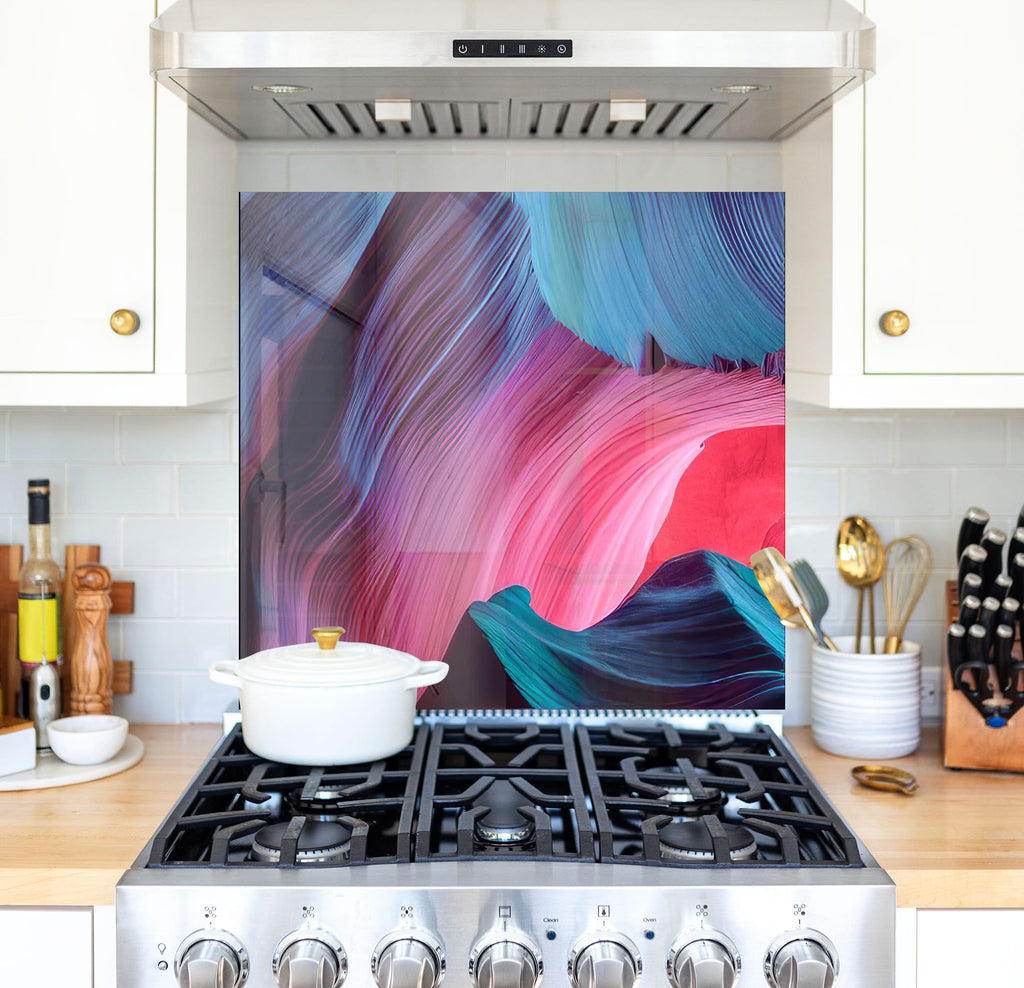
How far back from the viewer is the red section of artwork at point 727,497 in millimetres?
2076

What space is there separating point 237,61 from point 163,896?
1075 mm

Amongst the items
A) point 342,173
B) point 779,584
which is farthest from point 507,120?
point 779,584

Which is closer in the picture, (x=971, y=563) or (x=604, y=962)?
(x=604, y=962)

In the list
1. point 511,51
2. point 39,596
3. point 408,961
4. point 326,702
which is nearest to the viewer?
point 408,961

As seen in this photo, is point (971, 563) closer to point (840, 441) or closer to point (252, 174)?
point (840, 441)

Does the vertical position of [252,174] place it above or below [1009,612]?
above

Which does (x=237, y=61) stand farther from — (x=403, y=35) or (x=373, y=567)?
(x=373, y=567)

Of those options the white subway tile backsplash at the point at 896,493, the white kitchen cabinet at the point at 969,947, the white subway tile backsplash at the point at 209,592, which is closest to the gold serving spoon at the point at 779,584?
the white subway tile backsplash at the point at 896,493

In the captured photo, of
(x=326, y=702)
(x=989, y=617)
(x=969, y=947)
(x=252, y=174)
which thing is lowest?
(x=969, y=947)

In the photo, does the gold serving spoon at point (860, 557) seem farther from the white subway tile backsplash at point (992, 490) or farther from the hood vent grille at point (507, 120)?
the hood vent grille at point (507, 120)

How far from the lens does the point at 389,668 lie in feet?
5.71

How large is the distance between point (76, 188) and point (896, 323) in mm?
1221

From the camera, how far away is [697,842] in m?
1.53

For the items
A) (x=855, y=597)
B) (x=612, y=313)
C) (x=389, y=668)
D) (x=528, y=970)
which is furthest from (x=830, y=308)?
(x=528, y=970)
